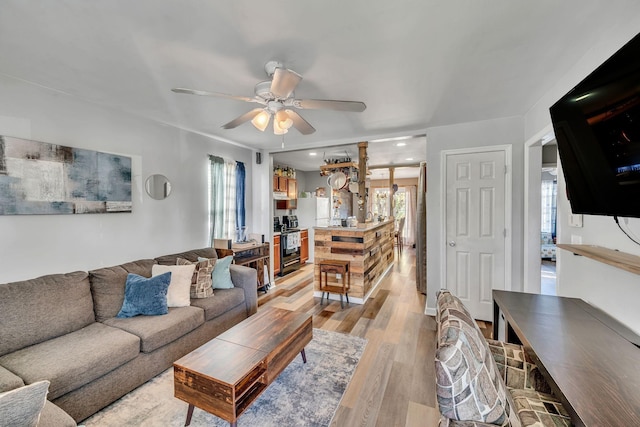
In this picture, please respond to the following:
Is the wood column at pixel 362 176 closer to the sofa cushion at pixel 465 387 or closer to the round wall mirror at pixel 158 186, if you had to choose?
the round wall mirror at pixel 158 186

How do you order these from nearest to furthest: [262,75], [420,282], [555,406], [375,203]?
[555,406]
[262,75]
[420,282]
[375,203]

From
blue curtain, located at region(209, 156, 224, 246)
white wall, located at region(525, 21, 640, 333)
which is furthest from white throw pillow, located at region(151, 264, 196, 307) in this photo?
white wall, located at region(525, 21, 640, 333)

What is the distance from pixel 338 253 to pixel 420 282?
5.14 ft

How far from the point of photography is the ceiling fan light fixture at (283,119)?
211cm

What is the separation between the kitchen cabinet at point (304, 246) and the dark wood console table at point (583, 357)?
187 inches

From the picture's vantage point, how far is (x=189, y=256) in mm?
3201

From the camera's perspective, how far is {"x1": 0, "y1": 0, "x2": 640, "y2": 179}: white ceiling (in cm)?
137

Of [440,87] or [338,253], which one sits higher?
[440,87]

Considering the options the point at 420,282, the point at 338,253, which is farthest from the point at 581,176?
the point at 420,282

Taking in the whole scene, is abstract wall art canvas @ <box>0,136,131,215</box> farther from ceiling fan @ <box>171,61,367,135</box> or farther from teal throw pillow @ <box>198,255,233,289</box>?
ceiling fan @ <box>171,61,367,135</box>

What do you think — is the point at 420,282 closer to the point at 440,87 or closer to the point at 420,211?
→ the point at 420,211

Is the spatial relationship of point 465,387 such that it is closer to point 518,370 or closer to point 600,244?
point 518,370

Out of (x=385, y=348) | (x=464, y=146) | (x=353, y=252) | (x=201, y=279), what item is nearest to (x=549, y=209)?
(x=464, y=146)

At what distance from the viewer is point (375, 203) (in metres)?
9.73
